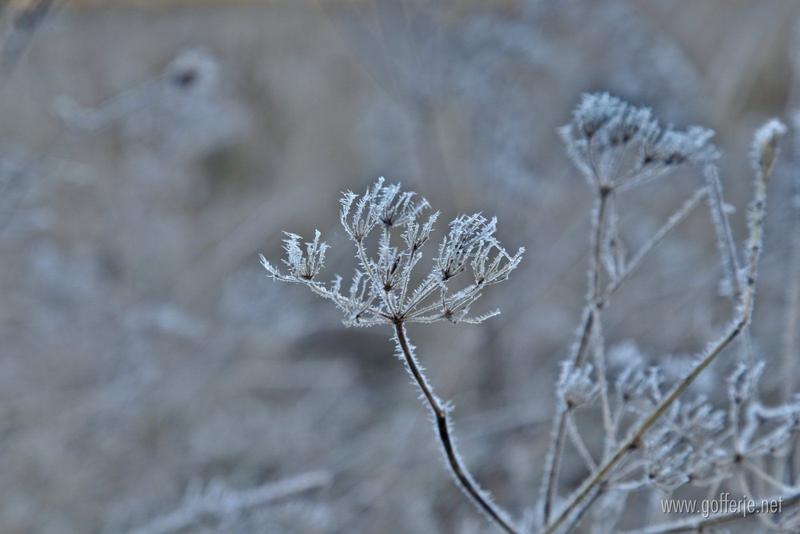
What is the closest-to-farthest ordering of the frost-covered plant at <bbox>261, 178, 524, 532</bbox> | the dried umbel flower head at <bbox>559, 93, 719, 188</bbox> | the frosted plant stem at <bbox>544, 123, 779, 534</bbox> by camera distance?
the frost-covered plant at <bbox>261, 178, 524, 532</bbox> < the frosted plant stem at <bbox>544, 123, 779, 534</bbox> < the dried umbel flower head at <bbox>559, 93, 719, 188</bbox>

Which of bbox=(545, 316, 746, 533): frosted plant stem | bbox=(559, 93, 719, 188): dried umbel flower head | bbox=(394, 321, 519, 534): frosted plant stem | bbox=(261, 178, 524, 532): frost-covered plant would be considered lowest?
bbox=(545, 316, 746, 533): frosted plant stem

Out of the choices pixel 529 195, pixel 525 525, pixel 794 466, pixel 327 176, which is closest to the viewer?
pixel 525 525

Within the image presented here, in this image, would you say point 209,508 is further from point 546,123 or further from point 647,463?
point 546,123

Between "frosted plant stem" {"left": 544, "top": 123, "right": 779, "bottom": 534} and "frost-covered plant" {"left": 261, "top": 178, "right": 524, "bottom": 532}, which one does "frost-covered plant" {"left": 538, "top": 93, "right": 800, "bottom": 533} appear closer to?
"frosted plant stem" {"left": 544, "top": 123, "right": 779, "bottom": 534}

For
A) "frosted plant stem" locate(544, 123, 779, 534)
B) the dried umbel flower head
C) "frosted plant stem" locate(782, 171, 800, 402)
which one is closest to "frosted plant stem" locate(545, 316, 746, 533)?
"frosted plant stem" locate(544, 123, 779, 534)

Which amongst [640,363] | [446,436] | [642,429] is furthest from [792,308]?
[446,436]

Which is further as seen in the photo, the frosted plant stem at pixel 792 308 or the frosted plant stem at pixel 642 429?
the frosted plant stem at pixel 792 308

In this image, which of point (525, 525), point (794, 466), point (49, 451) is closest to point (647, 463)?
point (525, 525)

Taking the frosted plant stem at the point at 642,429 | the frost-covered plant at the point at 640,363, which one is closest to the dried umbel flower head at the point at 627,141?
the frost-covered plant at the point at 640,363

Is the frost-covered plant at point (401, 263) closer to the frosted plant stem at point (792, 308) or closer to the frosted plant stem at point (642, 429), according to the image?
the frosted plant stem at point (642, 429)
